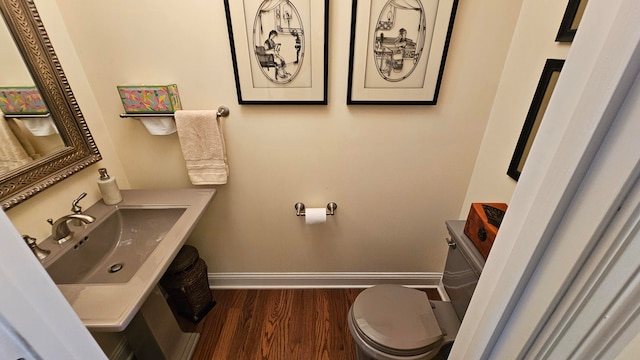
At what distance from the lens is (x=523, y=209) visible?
0.40 metres

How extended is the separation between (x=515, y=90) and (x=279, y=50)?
3.45 ft

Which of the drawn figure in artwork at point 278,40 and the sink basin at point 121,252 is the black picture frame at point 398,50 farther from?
the sink basin at point 121,252

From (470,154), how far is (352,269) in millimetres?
1031

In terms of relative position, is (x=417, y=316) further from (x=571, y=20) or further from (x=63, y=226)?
(x=63, y=226)

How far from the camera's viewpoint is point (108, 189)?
1183mm

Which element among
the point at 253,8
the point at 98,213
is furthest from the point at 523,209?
the point at 98,213

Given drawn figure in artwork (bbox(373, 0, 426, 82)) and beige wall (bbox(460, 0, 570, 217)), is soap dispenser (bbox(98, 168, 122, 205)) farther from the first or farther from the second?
beige wall (bbox(460, 0, 570, 217))

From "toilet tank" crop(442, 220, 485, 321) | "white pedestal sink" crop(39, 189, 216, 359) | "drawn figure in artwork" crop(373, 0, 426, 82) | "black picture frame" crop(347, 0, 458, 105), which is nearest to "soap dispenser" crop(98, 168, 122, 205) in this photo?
"white pedestal sink" crop(39, 189, 216, 359)

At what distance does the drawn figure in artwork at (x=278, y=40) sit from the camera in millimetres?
1053

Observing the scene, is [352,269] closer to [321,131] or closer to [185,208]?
[321,131]

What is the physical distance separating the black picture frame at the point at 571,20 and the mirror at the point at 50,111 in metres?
1.90

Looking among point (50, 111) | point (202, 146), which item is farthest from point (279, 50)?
point (50, 111)

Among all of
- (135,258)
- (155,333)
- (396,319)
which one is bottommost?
(155,333)

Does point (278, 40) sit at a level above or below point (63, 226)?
above
